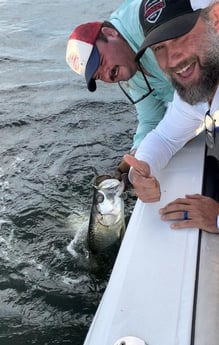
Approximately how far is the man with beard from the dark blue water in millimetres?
1099

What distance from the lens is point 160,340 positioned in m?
1.52

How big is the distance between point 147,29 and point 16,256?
1.90 m

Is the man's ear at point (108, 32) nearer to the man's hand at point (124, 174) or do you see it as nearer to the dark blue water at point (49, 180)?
the man's hand at point (124, 174)

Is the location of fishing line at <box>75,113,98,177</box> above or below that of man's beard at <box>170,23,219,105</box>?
below

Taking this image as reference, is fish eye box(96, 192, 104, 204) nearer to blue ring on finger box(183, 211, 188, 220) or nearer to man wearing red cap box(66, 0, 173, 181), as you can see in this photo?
man wearing red cap box(66, 0, 173, 181)

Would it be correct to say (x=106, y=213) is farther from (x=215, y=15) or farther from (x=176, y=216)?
(x=215, y=15)

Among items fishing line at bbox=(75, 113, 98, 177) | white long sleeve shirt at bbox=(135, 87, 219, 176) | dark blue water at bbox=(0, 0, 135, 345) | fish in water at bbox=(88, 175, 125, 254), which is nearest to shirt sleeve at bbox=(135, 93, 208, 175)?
white long sleeve shirt at bbox=(135, 87, 219, 176)

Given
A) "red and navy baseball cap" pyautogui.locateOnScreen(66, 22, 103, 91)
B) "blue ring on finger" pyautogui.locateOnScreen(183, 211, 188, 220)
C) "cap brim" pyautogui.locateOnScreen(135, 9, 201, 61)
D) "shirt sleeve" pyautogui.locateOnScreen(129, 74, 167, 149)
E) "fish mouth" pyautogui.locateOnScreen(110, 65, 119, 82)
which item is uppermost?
"cap brim" pyautogui.locateOnScreen(135, 9, 201, 61)

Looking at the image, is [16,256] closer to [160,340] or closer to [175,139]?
[175,139]

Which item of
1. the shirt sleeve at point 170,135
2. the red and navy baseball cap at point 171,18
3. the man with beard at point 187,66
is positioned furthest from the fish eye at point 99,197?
the red and navy baseball cap at point 171,18

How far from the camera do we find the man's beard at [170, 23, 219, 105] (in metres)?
1.99

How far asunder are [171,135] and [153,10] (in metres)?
0.60

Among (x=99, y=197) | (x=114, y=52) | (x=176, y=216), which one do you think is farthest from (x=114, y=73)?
(x=176, y=216)

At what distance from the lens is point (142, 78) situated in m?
2.92
